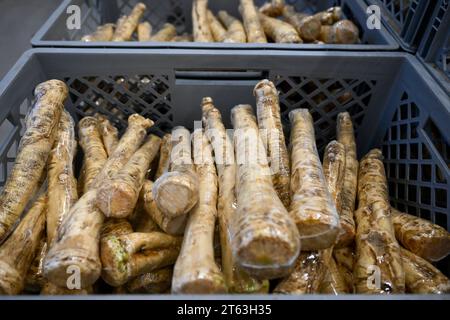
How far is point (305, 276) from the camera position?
82cm

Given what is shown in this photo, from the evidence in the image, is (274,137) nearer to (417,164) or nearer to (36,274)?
(417,164)

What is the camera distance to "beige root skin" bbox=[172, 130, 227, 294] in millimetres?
713

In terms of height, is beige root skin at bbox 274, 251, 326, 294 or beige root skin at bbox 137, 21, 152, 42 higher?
beige root skin at bbox 137, 21, 152, 42

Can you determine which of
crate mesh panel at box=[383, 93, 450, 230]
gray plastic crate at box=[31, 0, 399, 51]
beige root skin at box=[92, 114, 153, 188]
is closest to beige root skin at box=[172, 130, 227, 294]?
beige root skin at box=[92, 114, 153, 188]

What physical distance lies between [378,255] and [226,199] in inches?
14.9

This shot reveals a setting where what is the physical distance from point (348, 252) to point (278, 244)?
411 mm

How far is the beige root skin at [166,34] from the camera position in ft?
5.84

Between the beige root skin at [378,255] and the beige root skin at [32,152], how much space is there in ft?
2.76

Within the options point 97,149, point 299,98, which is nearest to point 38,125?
point 97,149

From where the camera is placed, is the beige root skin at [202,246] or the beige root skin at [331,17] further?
the beige root skin at [331,17]

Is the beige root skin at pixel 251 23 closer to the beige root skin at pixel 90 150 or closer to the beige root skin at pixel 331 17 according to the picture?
the beige root skin at pixel 331 17

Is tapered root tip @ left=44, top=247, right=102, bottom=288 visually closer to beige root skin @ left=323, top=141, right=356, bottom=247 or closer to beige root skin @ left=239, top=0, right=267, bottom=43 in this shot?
beige root skin @ left=323, top=141, right=356, bottom=247

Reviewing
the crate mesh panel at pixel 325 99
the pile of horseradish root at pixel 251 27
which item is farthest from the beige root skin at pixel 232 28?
the crate mesh panel at pixel 325 99

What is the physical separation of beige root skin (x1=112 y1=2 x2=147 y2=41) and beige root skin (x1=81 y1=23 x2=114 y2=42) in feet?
0.10
